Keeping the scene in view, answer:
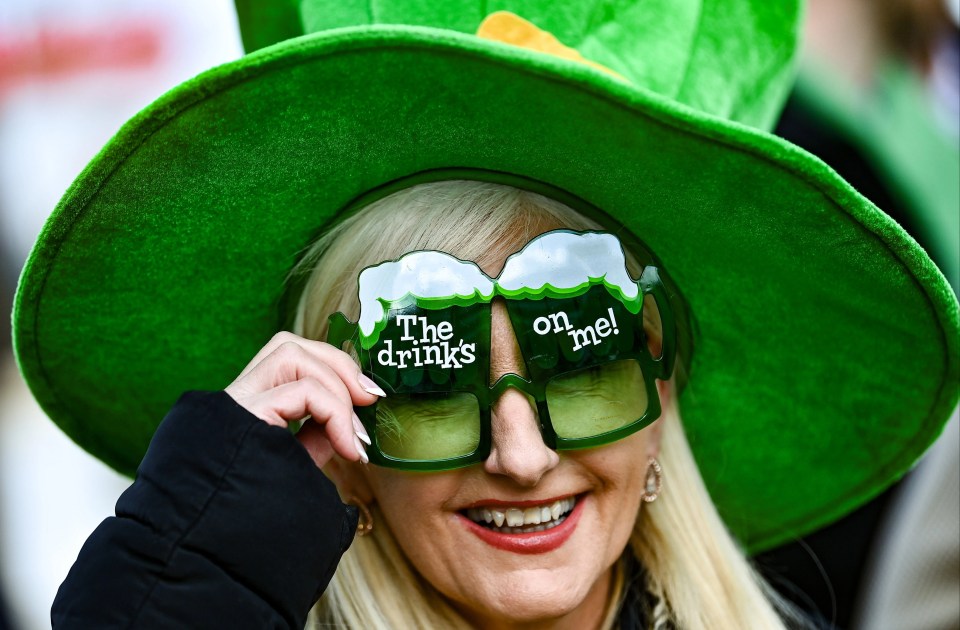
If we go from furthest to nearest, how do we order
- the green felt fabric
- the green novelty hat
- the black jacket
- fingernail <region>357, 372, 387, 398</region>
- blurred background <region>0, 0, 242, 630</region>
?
blurred background <region>0, 0, 242, 630</region>, the green felt fabric, fingernail <region>357, 372, 387, 398</region>, the green novelty hat, the black jacket

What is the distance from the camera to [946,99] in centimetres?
367

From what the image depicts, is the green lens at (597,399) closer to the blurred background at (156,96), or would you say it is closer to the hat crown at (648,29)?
the hat crown at (648,29)

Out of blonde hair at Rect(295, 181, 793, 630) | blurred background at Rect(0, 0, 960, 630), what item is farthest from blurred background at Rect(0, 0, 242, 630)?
blonde hair at Rect(295, 181, 793, 630)

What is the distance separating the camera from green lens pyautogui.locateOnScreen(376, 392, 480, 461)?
5.69 feet

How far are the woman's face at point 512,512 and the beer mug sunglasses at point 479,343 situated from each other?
3 cm

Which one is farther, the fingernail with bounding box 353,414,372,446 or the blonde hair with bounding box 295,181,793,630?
the blonde hair with bounding box 295,181,793,630

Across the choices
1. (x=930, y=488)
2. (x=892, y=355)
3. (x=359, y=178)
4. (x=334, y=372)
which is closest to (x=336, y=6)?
(x=359, y=178)

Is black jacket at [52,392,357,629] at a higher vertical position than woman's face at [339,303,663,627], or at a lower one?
higher

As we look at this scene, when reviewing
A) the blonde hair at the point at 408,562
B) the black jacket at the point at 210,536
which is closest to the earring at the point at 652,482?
the blonde hair at the point at 408,562

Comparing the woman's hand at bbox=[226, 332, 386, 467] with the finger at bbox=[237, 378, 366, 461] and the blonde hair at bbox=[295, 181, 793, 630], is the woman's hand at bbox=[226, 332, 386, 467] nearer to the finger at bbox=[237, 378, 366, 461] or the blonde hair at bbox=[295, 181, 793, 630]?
the finger at bbox=[237, 378, 366, 461]

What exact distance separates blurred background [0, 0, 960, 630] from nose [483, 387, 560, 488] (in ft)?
3.63

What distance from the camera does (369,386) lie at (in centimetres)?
170

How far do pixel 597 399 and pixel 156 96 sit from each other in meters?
3.06

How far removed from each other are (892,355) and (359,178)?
102cm
